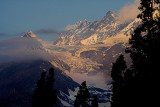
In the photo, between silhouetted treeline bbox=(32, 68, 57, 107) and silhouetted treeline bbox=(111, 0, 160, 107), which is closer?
silhouetted treeline bbox=(111, 0, 160, 107)

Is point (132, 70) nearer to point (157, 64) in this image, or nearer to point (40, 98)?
point (157, 64)

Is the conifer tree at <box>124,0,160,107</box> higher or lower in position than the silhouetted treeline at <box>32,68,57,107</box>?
higher

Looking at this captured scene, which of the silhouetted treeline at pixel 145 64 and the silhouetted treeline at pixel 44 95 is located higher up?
the silhouetted treeline at pixel 145 64

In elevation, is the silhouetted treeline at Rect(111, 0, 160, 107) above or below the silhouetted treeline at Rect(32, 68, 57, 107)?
above

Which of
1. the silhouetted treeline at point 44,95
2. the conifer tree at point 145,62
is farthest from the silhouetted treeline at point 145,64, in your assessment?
the silhouetted treeline at point 44,95

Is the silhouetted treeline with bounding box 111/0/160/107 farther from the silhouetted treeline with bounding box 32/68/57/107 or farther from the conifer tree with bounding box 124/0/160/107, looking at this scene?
the silhouetted treeline with bounding box 32/68/57/107

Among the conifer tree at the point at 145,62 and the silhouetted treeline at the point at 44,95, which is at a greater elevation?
the conifer tree at the point at 145,62

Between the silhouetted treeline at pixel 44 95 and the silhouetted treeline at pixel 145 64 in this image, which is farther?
the silhouetted treeline at pixel 44 95

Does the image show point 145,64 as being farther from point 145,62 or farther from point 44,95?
point 44,95

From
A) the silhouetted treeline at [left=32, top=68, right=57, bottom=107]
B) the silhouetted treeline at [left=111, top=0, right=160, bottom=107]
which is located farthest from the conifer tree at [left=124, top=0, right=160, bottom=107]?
the silhouetted treeline at [left=32, top=68, right=57, bottom=107]

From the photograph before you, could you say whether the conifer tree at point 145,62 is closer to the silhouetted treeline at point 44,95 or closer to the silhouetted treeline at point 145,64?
the silhouetted treeline at point 145,64

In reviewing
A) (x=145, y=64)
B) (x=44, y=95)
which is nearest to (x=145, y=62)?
(x=145, y=64)

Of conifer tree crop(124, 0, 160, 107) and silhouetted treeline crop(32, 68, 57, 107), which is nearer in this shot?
conifer tree crop(124, 0, 160, 107)

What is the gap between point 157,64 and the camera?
2942cm
